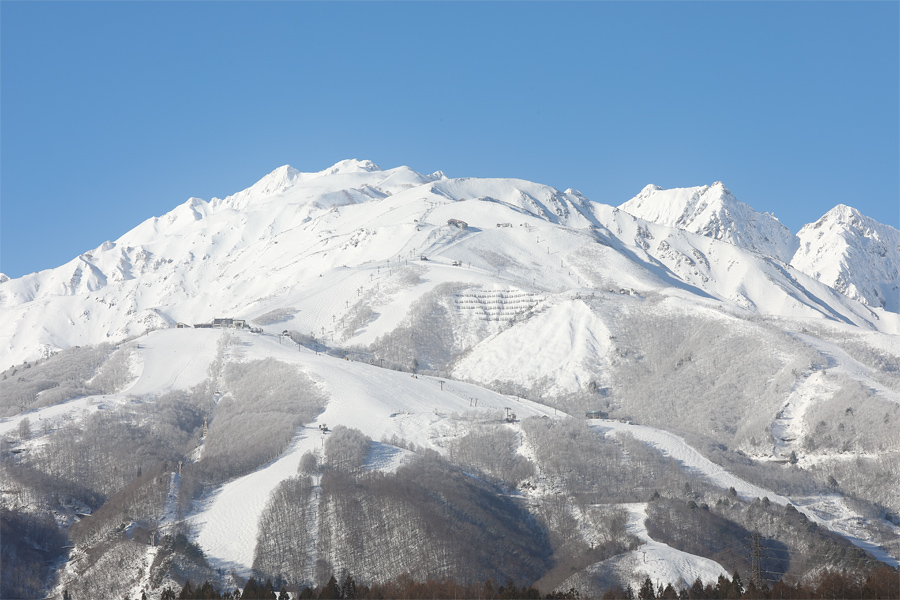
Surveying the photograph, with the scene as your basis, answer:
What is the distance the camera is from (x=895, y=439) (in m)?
170

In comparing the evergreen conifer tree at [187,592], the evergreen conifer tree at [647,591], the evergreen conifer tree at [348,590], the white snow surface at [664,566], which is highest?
the white snow surface at [664,566]

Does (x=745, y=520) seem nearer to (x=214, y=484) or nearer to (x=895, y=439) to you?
(x=895, y=439)

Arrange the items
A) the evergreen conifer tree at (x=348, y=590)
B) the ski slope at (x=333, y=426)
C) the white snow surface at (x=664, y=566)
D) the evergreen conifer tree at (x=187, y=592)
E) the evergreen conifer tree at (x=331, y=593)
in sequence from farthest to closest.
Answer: the ski slope at (x=333, y=426) → the white snow surface at (x=664, y=566) → the evergreen conifer tree at (x=348, y=590) → the evergreen conifer tree at (x=331, y=593) → the evergreen conifer tree at (x=187, y=592)

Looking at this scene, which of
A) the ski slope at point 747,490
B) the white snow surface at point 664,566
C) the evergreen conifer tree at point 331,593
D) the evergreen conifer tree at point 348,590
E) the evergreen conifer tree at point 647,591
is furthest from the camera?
the ski slope at point 747,490

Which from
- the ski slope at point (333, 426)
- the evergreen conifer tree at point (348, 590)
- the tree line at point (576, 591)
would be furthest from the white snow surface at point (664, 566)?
the ski slope at point (333, 426)

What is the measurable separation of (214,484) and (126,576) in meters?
25.9

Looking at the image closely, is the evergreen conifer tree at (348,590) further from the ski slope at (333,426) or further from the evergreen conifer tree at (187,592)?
the ski slope at (333,426)

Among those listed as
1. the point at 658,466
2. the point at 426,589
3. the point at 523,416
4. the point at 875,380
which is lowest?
the point at 426,589

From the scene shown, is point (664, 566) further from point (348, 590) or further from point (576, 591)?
point (348, 590)

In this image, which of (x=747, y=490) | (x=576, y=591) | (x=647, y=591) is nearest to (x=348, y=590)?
(x=576, y=591)

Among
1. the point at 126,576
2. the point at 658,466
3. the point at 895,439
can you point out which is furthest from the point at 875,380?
the point at 126,576

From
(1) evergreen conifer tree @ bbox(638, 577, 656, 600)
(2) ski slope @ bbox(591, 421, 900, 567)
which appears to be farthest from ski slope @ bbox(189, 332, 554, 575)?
(1) evergreen conifer tree @ bbox(638, 577, 656, 600)

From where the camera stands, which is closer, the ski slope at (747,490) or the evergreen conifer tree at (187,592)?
the evergreen conifer tree at (187,592)

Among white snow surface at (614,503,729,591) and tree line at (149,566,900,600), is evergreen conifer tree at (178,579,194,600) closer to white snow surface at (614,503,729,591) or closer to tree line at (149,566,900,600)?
tree line at (149,566,900,600)
